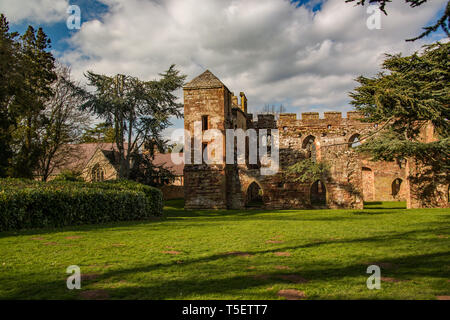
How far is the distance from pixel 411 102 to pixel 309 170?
238 inches

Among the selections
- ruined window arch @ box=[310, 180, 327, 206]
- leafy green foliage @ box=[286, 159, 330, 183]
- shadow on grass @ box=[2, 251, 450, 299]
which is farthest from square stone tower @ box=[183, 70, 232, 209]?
shadow on grass @ box=[2, 251, 450, 299]

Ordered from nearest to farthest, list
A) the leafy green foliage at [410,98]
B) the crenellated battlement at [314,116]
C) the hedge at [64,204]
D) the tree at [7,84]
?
1. the hedge at [64,204]
2. the leafy green foliage at [410,98]
3. the tree at [7,84]
4. the crenellated battlement at [314,116]

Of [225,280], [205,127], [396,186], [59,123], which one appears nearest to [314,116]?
[205,127]

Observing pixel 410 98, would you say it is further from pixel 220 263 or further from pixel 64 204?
pixel 64 204

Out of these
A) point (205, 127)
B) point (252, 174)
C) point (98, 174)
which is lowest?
point (252, 174)

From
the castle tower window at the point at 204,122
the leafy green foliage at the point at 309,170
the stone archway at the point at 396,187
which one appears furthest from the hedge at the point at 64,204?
the stone archway at the point at 396,187

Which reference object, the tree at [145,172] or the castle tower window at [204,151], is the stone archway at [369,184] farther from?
the tree at [145,172]

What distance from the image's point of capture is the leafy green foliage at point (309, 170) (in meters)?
17.1

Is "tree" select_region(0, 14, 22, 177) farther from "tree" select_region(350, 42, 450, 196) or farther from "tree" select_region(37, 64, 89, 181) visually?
"tree" select_region(350, 42, 450, 196)

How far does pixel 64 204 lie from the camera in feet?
39.5

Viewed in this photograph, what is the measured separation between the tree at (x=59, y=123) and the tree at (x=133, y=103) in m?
1.65
